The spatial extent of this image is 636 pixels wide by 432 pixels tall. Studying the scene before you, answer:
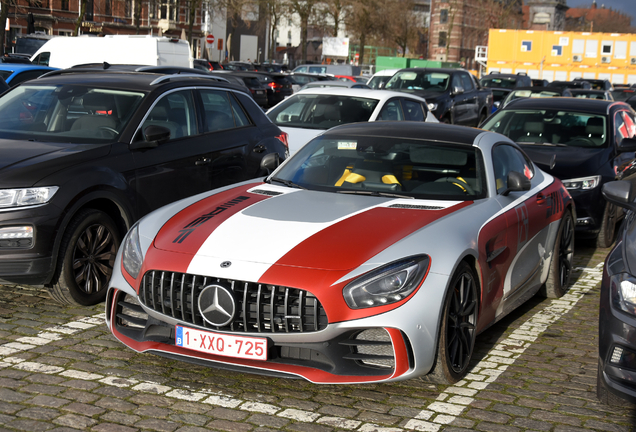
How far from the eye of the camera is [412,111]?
1292cm

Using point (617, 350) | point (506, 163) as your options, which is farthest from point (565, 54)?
point (617, 350)

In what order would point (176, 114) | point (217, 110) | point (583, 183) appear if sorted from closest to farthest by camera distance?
point (176, 114)
point (217, 110)
point (583, 183)

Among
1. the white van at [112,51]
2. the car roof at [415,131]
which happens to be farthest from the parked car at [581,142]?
the white van at [112,51]

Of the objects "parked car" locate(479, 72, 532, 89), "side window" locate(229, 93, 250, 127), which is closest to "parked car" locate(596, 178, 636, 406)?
"side window" locate(229, 93, 250, 127)

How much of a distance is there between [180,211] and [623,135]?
7.13m

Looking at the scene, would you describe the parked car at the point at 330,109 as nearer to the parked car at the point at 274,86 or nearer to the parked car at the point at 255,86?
the parked car at the point at 255,86

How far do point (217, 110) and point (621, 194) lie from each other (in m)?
4.15

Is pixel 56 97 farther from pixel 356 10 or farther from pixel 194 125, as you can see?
pixel 356 10

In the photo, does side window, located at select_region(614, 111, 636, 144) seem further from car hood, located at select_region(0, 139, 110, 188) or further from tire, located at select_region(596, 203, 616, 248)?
car hood, located at select_region(0, 139, 110, 188)

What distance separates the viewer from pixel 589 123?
10.4 metres

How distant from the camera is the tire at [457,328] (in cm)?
448

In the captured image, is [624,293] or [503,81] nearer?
[624,293]

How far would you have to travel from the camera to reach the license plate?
4.24 meters

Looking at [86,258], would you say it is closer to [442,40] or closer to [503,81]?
[503,81]
